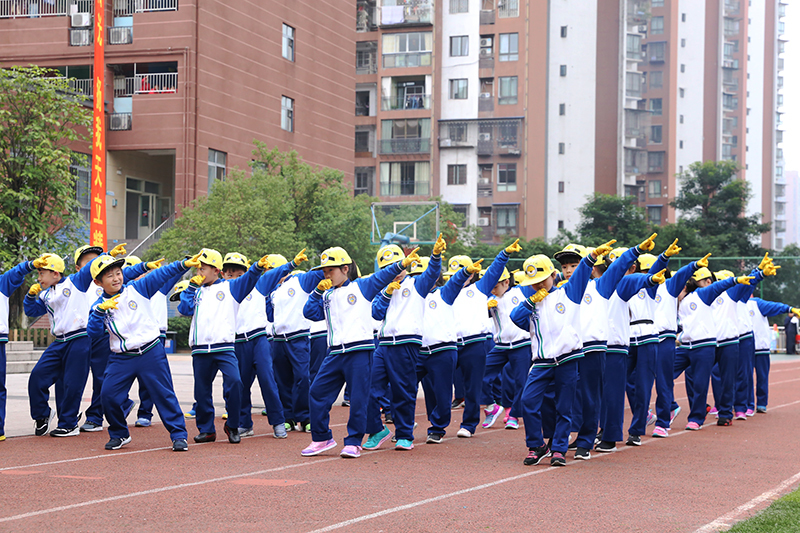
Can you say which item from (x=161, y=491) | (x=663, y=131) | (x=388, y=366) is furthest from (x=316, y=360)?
(x=663, y=131)

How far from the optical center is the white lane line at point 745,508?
656 centimetres

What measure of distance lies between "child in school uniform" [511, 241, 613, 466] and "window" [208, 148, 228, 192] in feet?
104

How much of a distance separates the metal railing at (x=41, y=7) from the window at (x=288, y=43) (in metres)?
8.56

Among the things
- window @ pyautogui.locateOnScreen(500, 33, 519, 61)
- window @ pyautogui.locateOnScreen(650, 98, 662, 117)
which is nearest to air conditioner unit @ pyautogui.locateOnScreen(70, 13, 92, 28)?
window @ pyautogui.locateOnScreen(500, 33, 519, 61)

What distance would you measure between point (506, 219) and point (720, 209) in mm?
12750

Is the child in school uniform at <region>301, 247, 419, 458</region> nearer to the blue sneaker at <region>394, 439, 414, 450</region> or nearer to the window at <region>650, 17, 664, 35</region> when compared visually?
the blue sneaker at <region>394, 439, 414, 450</region>

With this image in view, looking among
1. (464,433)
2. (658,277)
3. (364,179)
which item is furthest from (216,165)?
(658,277)

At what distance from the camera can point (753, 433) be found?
1255 cm

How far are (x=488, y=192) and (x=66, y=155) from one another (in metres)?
37.7

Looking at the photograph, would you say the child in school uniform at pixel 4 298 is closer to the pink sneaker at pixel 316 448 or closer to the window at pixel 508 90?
the pink sneaker at pixel 316 448

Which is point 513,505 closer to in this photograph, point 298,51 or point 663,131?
point 298,51

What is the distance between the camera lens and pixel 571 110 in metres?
63.5

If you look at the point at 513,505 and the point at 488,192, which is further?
the point at 488,192

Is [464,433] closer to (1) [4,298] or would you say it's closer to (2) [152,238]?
(1) [4,298]
